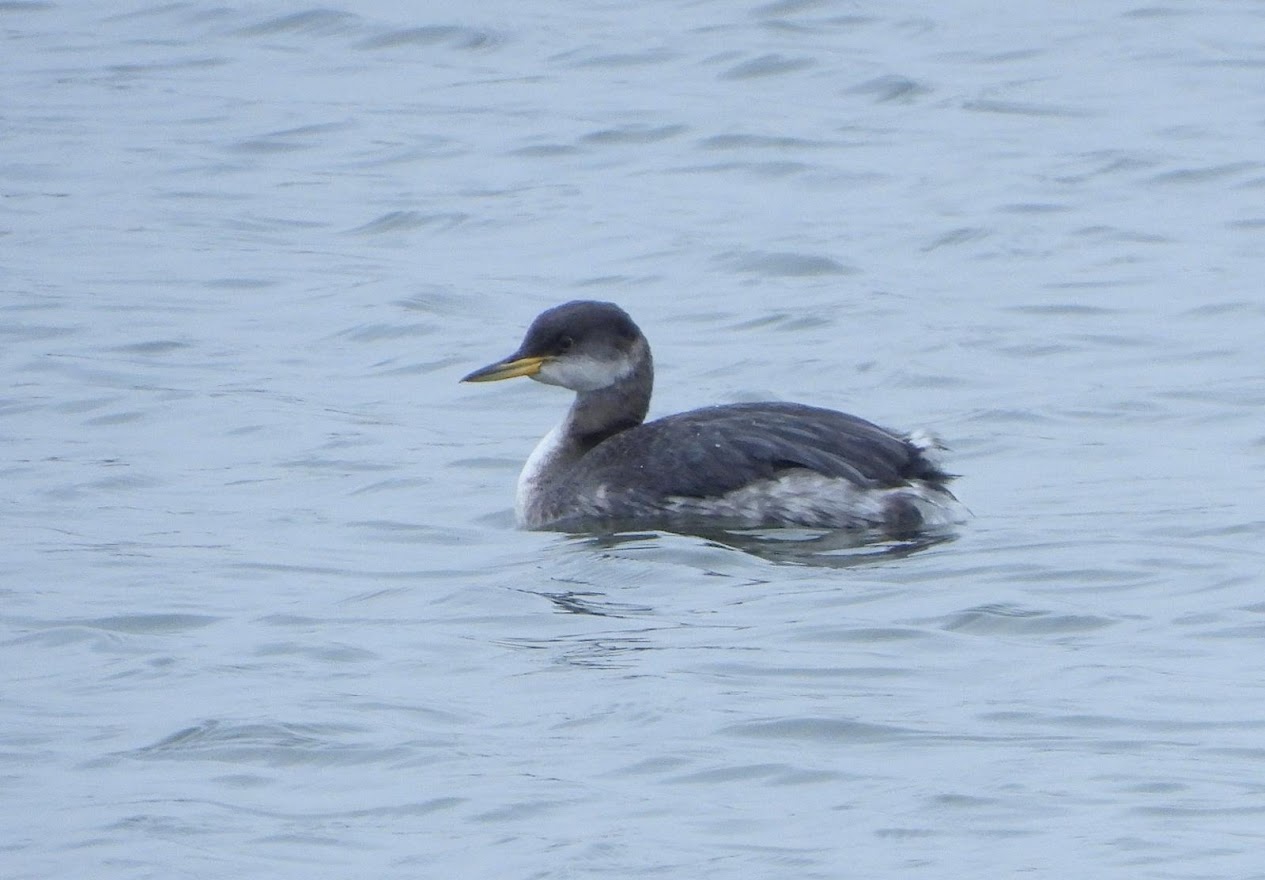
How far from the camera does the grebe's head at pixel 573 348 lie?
34.1ft

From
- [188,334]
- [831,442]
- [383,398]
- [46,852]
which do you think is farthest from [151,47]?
[46,852]

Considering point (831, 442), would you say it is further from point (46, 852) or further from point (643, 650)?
point (46, 852)

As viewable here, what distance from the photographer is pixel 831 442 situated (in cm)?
955

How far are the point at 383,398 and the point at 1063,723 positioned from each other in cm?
564

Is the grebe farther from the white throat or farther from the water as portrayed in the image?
the water

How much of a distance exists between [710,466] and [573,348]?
1042 millimetres

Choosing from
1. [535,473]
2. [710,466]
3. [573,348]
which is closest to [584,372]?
[573,348]

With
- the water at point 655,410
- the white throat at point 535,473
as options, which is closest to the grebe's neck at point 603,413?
the white throat at point 535,473

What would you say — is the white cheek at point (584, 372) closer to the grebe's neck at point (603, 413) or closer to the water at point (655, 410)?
the grebe's neck at point (603, 413)

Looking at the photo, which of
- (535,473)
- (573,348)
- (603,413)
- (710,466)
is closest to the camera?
(710,466)

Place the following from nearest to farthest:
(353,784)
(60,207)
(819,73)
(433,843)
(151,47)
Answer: (433,843)
(353,784)
(60,207)
(819,73)
(151,47)

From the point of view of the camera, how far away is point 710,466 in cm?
960

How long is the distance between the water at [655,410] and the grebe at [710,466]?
23cm

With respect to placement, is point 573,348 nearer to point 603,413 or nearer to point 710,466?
point 603,413
